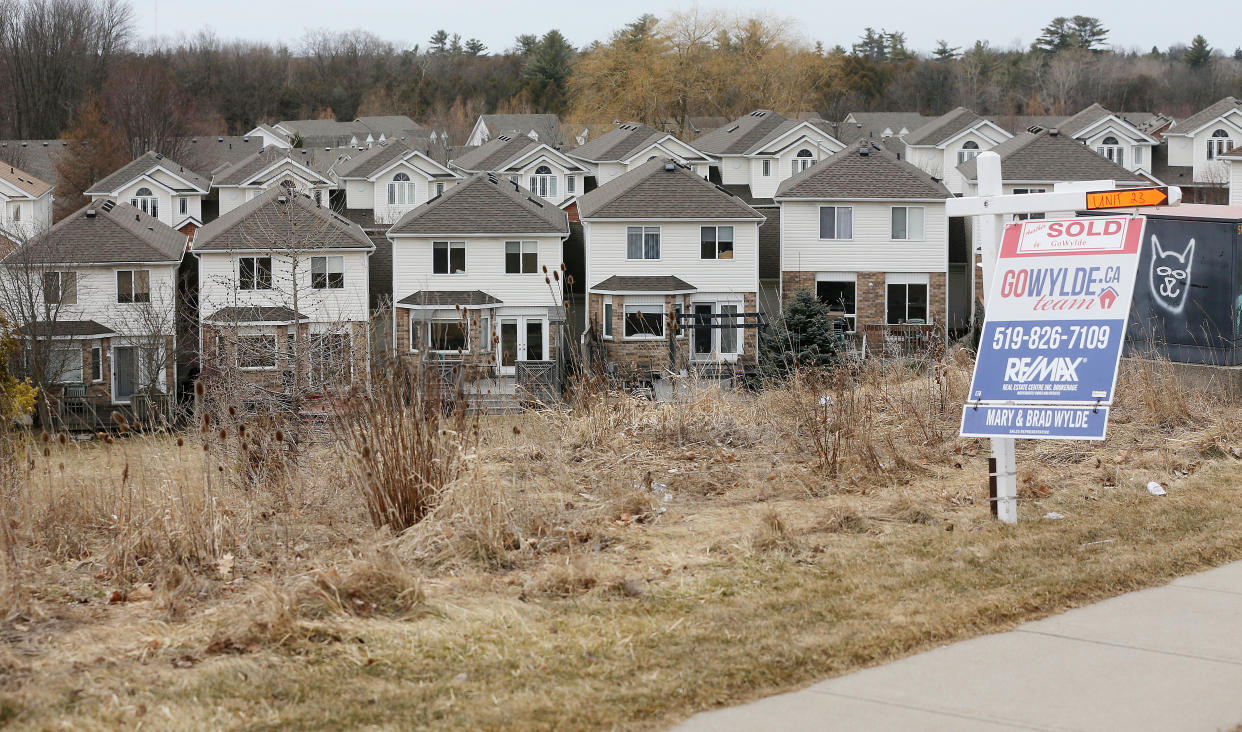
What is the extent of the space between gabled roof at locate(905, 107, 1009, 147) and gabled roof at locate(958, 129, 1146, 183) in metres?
14.3

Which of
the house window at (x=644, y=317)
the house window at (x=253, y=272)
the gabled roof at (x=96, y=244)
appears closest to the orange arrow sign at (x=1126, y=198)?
the house window at (x=644, y=317)

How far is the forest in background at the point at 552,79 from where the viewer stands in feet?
307

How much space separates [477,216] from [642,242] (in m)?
6.12

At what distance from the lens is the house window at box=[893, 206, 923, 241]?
4629cm

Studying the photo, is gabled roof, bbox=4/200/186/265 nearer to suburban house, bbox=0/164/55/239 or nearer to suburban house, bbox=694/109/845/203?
suburban house, bbox=0/164/55/239

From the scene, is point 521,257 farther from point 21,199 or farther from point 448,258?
point 21,199

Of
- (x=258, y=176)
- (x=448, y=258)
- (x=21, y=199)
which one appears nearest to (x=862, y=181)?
(x=448, y=258)

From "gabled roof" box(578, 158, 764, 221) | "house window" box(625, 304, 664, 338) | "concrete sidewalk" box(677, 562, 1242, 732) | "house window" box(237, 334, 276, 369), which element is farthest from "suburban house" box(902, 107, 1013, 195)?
"concrete sidewalk" box(677, 562, 1242, 732)

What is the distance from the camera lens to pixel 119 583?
6.39m

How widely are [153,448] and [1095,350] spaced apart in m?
6.04

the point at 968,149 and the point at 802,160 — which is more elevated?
the point at 968,149

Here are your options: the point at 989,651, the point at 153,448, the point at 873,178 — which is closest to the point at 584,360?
the point at 153,448

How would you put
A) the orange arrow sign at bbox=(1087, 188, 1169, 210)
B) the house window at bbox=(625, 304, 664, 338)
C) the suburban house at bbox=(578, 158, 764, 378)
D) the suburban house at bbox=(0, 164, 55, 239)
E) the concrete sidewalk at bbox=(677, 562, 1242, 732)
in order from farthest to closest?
1. the suburban house at bbox=(0, 164, 55, 239)
2. the suburban house at bbox=(578, 158, 764, 378)
3. the house window at bbox=(625, 304, 664, 338)
4. the orange arrow sign at bbox=(1087, 188, 1169, 210)
5. the concrete sidewalk at bbox=(677, 562, 1242, 732)

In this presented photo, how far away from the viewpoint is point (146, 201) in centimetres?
6625
